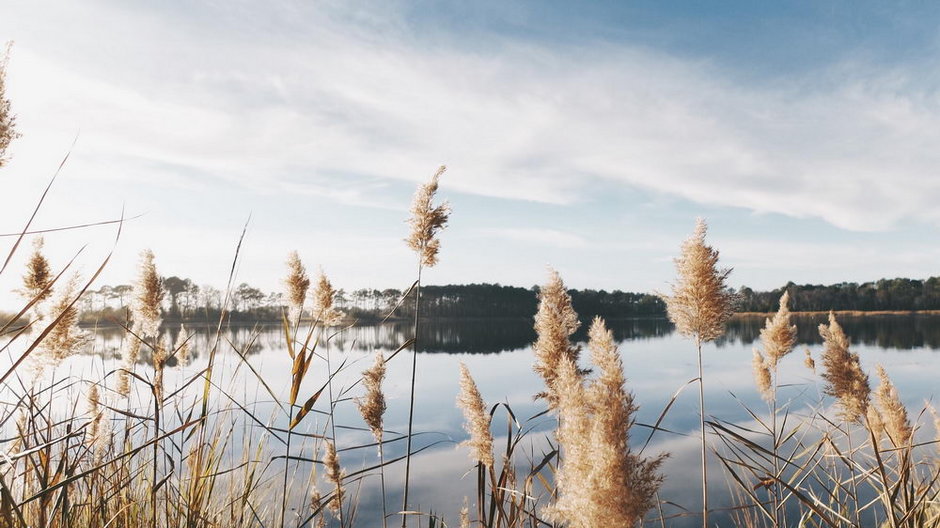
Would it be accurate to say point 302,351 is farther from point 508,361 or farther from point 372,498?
point 508,361

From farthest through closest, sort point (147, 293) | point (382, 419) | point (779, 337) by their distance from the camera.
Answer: point (779, 337) < point (382, 419) < point (147, 293)

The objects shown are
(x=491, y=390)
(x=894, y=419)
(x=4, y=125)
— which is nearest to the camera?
(x=4, y=125)

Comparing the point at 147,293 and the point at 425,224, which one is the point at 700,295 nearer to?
the point at 425,224

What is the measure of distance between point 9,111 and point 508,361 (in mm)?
42289

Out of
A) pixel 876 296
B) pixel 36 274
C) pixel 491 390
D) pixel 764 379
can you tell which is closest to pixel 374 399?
pixel 36 274

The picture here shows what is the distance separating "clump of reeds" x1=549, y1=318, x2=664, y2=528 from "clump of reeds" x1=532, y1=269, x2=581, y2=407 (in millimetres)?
955

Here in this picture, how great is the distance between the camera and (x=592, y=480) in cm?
193

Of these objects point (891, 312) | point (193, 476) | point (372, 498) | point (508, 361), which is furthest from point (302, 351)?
point (891, 312)

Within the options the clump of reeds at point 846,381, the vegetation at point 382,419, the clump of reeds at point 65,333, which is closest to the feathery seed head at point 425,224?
the vegetation at point 382,419

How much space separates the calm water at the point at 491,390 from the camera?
5.94 metres

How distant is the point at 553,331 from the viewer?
123 inches

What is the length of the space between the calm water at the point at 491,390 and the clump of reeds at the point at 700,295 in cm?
74

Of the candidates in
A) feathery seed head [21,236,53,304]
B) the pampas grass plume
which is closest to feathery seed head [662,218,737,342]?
the pampas grass plume

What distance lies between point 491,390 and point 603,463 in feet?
90.6
